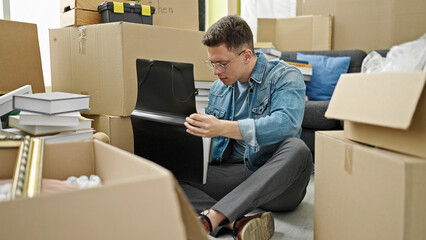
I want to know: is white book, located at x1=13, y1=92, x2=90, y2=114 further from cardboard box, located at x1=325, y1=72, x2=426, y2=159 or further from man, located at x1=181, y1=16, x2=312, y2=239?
cardboard box, located at x1=325, y1=72, x2=426, y2=159

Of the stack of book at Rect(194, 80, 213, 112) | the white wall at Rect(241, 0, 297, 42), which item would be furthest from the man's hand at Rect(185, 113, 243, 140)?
the white wall at Rect(241, 0, 297, 42)

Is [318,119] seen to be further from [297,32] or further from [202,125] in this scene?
[202,125]

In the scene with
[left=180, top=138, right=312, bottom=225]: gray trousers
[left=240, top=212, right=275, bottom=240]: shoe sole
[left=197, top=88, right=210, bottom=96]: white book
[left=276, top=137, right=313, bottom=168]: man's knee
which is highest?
[left=197, top=88, right=210, bottom=96]: white book

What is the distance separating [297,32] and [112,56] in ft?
7.10

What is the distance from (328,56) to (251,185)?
2.03 meters

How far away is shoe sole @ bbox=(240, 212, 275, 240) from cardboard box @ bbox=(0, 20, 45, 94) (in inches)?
45.9

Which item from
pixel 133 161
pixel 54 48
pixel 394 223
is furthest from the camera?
pixel 54 48

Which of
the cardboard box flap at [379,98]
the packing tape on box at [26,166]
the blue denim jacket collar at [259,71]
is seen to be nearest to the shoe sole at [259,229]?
the cardboard box flap at [379,98]

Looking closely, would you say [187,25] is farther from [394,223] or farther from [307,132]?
[394,223]

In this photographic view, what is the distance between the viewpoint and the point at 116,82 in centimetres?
144

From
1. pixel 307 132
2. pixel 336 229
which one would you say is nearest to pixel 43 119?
pixel 336 229

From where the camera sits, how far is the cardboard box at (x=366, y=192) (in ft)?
2.24

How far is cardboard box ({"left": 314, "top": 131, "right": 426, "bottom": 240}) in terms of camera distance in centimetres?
→ 68

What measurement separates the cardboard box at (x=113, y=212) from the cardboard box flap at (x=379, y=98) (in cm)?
46
